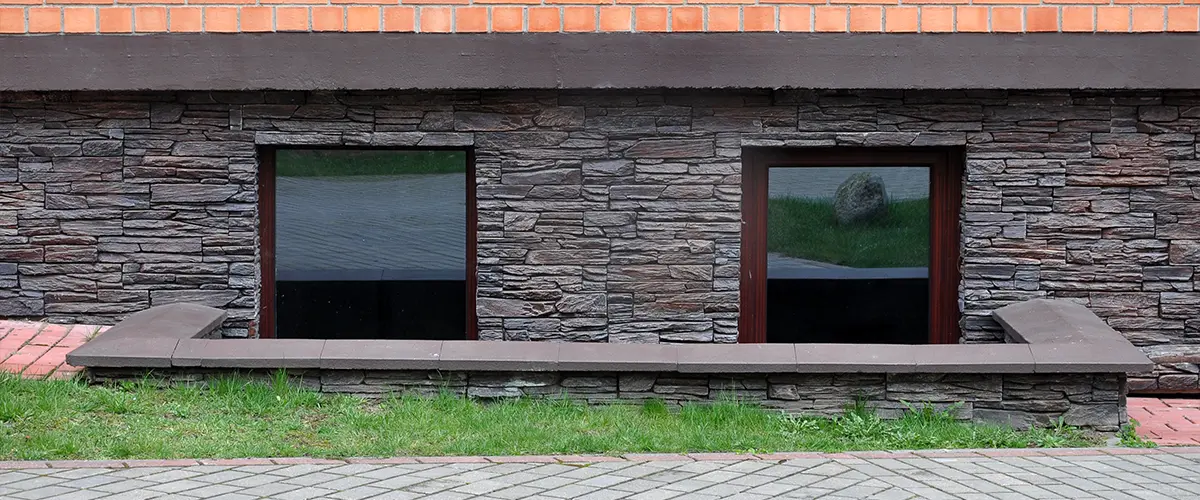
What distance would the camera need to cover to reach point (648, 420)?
21.6 feet

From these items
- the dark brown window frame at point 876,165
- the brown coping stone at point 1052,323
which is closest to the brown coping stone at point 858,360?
the brown coping stone at point 1052,323

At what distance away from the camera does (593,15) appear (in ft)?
26.9

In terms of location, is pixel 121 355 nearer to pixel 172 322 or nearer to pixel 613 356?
pixel 172 322

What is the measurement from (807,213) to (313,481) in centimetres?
466

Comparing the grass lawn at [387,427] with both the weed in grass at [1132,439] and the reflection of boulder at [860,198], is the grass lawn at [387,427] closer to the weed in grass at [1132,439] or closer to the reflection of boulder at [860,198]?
the weed in grass at [1132,439]

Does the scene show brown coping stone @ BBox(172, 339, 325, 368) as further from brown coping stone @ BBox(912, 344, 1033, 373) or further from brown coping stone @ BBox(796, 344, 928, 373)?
brown coping stone @ BBox(912, 344, 1033, 373)

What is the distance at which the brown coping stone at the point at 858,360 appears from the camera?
21.9 feet

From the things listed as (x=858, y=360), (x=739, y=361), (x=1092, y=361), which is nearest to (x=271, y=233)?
(x=739, y=361)

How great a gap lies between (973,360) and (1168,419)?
1.72 meters

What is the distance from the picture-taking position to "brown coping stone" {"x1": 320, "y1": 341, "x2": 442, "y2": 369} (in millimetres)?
6801

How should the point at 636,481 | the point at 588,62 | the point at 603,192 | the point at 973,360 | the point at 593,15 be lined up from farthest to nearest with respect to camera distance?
the point at 603,192
the point at 593,15
the point at 588,62
the point at 973,360
the point at 636,481

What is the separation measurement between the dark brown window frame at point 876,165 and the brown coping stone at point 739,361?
1.83 metres

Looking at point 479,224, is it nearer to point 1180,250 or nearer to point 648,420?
point 648,420

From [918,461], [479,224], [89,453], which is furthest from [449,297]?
[918,461]
